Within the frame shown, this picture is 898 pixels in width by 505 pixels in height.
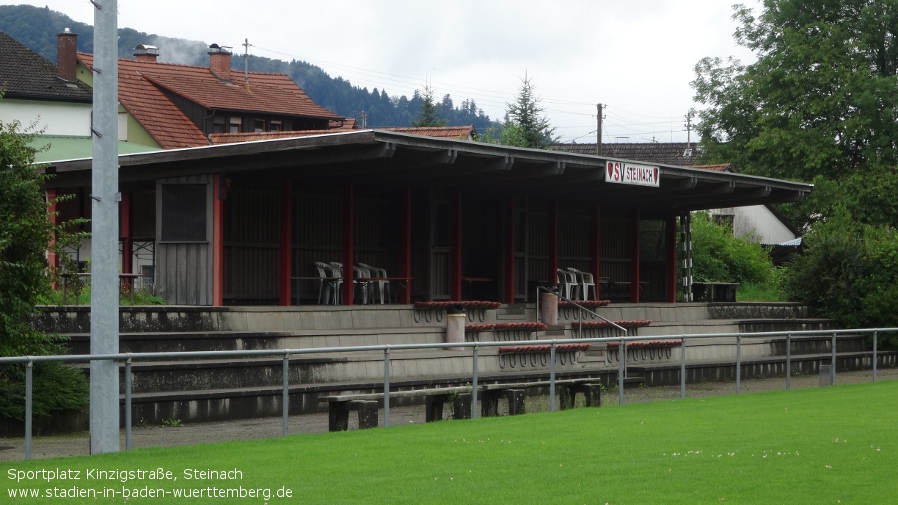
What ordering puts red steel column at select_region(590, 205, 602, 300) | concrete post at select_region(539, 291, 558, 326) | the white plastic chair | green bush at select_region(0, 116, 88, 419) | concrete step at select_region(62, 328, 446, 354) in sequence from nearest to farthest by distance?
green bush at select_region(0, 116, 88, 419) → concrete step at select_region(62, 328, 446, 354) → concrete post at select_region(539, 291, 558, 326) → the white plastic chair → red steel column at select_region(590, 205, 602, 300)

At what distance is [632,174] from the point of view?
26281 millimetres

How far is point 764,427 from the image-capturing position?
553 inches

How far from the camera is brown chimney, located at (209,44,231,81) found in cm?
6106

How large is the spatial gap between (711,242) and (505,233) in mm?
17544

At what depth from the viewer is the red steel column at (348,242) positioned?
79.9 ft

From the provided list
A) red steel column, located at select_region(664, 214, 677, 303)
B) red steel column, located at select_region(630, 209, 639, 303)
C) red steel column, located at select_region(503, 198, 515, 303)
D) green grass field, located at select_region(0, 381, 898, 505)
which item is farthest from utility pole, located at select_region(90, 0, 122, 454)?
red steel column, located at select_region(664, 214, 677, 303)

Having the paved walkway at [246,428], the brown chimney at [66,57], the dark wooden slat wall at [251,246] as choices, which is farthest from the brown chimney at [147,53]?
the paved walkway at [246,428]

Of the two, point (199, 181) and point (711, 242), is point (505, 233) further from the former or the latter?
point (711, 242)

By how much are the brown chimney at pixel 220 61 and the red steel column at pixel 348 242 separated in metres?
37.4

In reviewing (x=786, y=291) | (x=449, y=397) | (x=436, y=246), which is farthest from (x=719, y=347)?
(x=786, y=291)

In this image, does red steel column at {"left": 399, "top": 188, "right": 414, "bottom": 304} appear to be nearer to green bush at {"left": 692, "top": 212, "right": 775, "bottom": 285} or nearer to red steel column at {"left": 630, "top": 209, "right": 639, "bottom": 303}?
red steel column at {"left": 630, "top": 209, "right": 639, "bottom": 303}

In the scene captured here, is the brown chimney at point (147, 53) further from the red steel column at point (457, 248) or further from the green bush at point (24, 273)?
the green bush at point (24, 273)

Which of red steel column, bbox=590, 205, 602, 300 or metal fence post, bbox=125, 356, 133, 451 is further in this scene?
red steel column, bbox=590, 205, 602, 300

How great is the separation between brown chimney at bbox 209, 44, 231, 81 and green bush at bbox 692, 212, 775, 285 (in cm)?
2591
